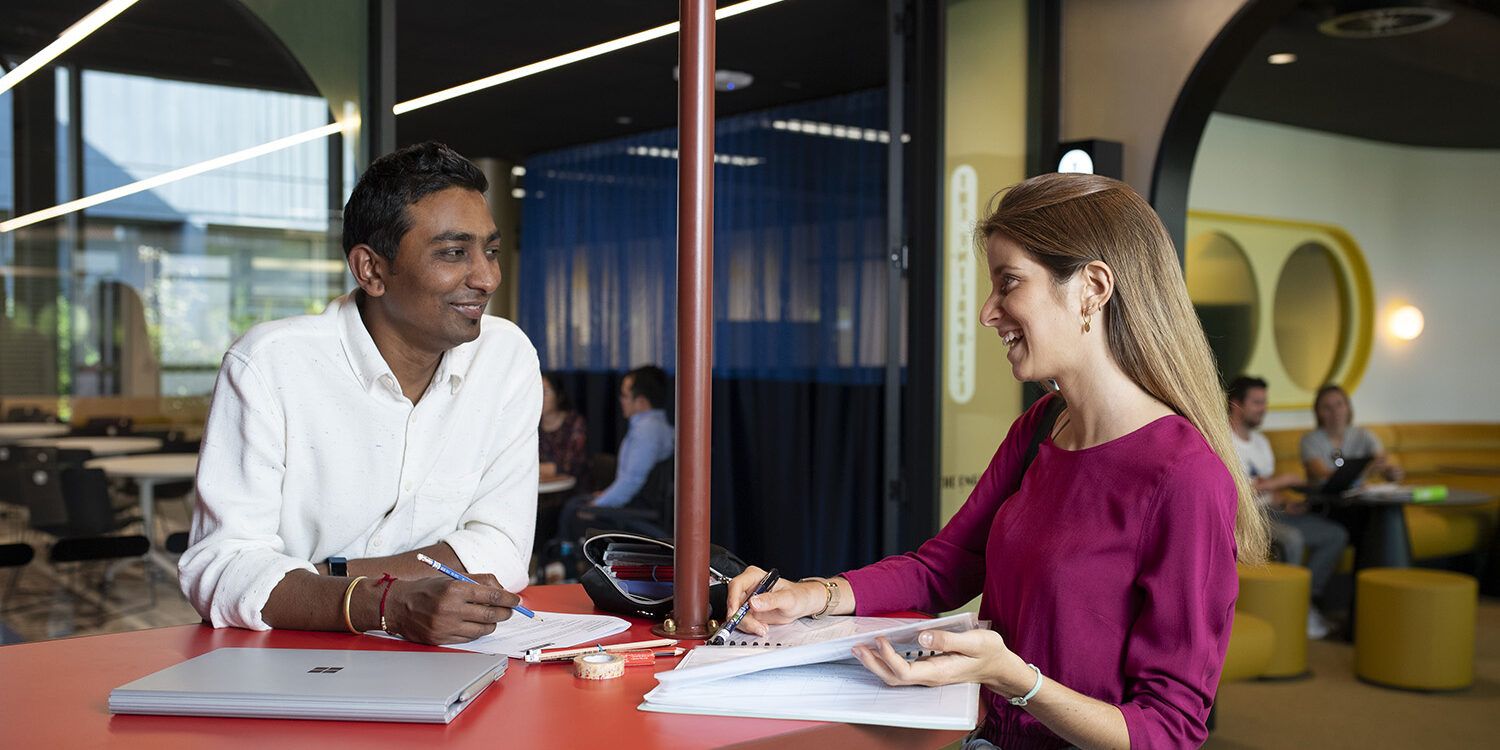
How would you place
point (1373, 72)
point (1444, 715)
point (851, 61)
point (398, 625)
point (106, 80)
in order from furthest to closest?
point (1373, 72) → point (851, 61) → point (1444, 715) → point (106, 80) → point (398, 625)

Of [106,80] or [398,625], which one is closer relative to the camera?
[398,625]

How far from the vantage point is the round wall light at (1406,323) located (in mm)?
8938

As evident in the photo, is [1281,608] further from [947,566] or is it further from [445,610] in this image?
[445,610]

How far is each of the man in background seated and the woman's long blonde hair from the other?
5.13m

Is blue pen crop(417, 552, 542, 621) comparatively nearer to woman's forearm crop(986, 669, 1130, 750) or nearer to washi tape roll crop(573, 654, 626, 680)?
washi tape roll crop(573, 654, 626, 680)

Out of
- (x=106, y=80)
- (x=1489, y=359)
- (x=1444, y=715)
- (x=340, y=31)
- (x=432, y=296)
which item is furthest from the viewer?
(x=1489, y=359)

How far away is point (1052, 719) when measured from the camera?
1.40 metres

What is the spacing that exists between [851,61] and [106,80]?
3.56 meters

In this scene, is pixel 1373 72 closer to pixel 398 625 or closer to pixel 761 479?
pixel 761 479

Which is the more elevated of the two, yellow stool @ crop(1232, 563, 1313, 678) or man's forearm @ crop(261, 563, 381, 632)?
man's forearm @ crop(261, 563, 381, 632)

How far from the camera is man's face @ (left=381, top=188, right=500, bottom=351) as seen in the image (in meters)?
1.94

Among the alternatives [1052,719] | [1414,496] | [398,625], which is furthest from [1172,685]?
[1414,496]

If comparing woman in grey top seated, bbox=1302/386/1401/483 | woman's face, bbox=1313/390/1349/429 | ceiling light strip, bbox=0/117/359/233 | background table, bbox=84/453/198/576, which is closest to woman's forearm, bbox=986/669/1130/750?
ceiling light strip, bbox=0/117/359/233

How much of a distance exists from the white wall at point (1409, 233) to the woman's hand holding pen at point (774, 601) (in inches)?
303
